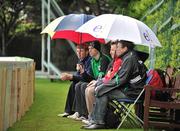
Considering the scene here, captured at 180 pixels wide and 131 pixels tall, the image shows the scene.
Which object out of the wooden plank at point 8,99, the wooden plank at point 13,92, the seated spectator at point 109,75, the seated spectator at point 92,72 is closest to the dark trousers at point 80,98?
the seated spectator at point 92,72

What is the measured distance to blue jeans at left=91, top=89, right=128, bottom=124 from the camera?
8055 mm

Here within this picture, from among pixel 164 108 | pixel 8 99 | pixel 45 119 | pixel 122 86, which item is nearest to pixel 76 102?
pixel 45 119

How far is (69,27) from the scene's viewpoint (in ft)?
33.3

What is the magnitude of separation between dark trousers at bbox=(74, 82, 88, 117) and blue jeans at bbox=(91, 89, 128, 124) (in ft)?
3.58

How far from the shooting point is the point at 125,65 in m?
8.06

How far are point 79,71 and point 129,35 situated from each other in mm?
1956

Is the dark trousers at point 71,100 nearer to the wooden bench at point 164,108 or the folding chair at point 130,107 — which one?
the folding chair at point 130,107

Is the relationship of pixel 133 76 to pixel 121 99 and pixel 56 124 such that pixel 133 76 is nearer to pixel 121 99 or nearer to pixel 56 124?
pixel 121 99

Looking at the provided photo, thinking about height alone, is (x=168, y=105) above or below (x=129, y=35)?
below

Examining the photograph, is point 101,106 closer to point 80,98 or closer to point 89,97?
point 89,97

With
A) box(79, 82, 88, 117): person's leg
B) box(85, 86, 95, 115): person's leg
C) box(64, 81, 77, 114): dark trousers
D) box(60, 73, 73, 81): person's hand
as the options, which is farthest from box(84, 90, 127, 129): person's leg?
box(64, 81, 77, 114): dark trousers

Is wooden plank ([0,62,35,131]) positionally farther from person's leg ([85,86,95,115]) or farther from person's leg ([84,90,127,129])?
person's leg ([84,90,127,129])

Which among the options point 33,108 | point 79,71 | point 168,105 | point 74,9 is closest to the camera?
point 168,105

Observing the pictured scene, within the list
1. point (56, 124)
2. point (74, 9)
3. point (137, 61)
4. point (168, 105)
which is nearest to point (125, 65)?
point (137, 61)
